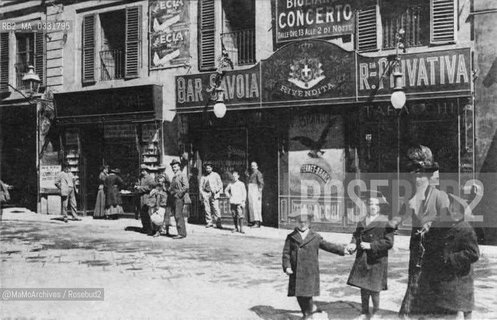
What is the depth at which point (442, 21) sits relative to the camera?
38.3 feet

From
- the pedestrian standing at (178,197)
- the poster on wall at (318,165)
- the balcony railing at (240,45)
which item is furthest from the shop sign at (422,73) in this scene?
the pedestrian standing at (178,197)

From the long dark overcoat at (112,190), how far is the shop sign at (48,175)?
8.28 ft

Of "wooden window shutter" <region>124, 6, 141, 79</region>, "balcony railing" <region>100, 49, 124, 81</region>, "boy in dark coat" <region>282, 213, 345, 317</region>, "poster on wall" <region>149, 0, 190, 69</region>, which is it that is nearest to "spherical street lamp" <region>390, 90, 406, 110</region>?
"poster on wall" <region>149, 0, 190, 69</region>

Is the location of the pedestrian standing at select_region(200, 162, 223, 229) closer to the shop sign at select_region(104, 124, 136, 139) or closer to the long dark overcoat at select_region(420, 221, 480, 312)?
the shop sign at select_region(104, 124, 136, 139)

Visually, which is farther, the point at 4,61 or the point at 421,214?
the point at 4,61

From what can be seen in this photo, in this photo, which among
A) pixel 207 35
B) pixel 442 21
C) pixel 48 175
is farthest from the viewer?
pixel 48 175

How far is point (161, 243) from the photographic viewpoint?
36.8 feet

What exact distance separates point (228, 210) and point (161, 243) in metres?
3.62

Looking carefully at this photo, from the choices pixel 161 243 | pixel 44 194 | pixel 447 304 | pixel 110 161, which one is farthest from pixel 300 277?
pixel 44 194

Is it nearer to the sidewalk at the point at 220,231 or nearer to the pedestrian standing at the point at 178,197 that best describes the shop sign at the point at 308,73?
the pedestrian standing at the point at 178,197

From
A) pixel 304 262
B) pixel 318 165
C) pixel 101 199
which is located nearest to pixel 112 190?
pixel 101 199

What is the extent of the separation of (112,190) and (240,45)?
17.9ft

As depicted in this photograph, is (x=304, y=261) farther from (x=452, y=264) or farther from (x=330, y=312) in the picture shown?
(x=452, y=264)

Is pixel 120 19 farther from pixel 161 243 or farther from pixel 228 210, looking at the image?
pixel 161 243
